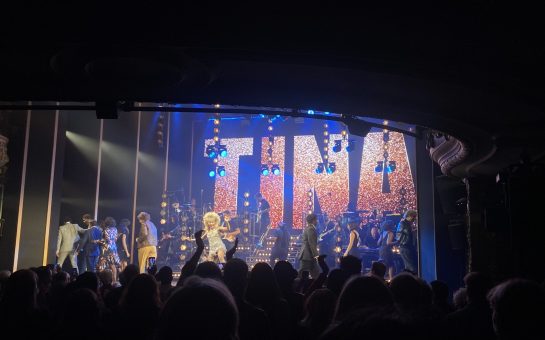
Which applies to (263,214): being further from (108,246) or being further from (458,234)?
(458,234)

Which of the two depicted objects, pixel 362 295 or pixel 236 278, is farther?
pixel 236 278

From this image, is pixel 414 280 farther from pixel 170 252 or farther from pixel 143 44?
pixel 170 252

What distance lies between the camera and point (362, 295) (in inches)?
107

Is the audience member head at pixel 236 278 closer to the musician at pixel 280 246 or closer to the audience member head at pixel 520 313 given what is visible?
the audience member head at pixel 520 313

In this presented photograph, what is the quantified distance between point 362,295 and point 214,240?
1235 cm

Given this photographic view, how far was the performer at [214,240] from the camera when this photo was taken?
572 inches

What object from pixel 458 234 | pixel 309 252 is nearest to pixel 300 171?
pixel 309 252

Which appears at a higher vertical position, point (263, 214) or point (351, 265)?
point (263, 214)

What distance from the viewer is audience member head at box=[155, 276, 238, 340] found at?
152 cm

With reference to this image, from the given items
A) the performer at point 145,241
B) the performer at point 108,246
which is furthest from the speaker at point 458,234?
the performer at point 108,246

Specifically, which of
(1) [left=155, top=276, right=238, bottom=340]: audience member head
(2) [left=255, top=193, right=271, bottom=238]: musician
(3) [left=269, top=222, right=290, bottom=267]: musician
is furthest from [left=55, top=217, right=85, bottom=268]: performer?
(1) [left=155, top=276, right=238, bottom=340]: audience member head

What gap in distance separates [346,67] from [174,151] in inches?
676

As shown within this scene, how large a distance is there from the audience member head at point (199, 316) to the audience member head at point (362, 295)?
1234 millimetres

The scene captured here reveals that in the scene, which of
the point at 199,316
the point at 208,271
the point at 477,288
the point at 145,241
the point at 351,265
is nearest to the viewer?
the point at 199,316
